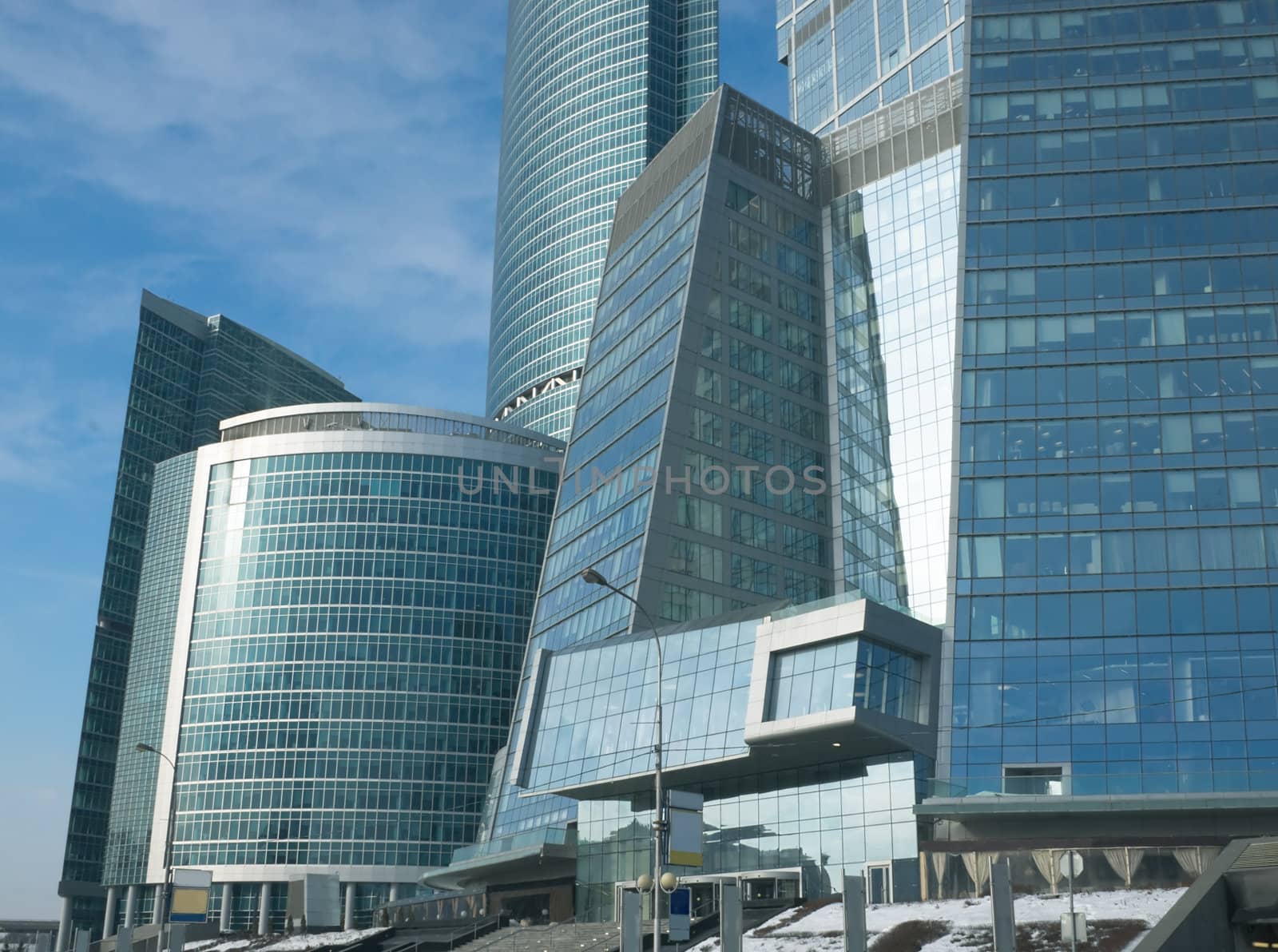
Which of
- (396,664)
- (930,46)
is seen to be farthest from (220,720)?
(930,46)

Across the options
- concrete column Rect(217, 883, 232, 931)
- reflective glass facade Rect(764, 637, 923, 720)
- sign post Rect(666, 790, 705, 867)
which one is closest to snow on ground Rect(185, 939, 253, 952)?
reflective glass facade Rect(764, 637, 923, 720)

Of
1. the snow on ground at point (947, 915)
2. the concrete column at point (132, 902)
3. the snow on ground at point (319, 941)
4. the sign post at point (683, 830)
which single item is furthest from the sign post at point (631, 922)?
the concrete column at point (132, 902)

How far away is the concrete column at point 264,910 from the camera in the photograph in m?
141

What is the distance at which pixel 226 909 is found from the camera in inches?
5640

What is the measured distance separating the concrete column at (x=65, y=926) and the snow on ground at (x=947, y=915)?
125 meters

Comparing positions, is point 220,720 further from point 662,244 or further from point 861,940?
point 861,940

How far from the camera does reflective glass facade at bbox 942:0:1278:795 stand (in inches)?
2867

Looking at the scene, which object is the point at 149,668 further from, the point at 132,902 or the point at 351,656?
the point at 351,656

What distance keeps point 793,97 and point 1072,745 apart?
9235 centimetres

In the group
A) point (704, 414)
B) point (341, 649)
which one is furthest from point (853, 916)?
point (341, 649)

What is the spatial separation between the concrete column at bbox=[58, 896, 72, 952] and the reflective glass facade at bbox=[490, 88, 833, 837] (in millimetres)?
81830

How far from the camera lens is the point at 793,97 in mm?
148500

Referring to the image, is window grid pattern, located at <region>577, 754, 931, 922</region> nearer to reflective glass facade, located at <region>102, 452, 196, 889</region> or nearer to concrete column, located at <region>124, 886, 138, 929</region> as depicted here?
concrete column, located at <region>124, 886, 138, 929</region>

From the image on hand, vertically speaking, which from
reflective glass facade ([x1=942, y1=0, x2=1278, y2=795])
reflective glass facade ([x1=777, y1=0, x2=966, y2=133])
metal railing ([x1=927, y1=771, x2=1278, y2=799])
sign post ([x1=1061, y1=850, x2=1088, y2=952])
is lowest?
sign post ([x1=1061, y1=850, x2=1088, y2=952])
